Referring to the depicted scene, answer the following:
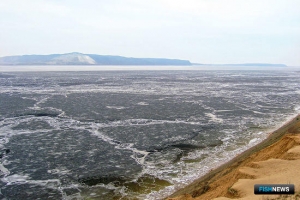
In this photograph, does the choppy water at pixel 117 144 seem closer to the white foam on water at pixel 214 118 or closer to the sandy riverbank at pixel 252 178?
the white foam on water at pixel 214 118

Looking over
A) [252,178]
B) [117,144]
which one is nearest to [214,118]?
[117,144]

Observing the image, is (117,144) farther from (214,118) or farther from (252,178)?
(214,118)

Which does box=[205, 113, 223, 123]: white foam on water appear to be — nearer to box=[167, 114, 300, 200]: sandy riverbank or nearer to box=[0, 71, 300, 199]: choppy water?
box=[0, 71, 300, 199]: choppy water

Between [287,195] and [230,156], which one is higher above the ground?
[287,195]

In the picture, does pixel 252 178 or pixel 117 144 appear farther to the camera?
pixel 117 144

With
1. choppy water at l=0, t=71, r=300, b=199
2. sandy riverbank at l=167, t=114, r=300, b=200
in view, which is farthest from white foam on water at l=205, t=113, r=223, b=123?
sandy riverbank at l=167, t=114, r=300, b=200

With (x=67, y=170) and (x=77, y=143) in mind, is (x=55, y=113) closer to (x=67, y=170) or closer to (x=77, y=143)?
(x=77, y=143)

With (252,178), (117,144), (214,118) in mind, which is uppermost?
(252,178)

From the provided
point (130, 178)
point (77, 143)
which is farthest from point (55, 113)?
point (130, 178)

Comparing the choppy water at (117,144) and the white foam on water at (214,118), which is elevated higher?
the white foam on water at (214,118)

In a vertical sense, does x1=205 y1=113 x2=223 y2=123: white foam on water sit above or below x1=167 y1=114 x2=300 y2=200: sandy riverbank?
below

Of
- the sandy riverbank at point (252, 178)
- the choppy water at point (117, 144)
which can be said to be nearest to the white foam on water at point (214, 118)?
the choppy water at point (117, 144)
